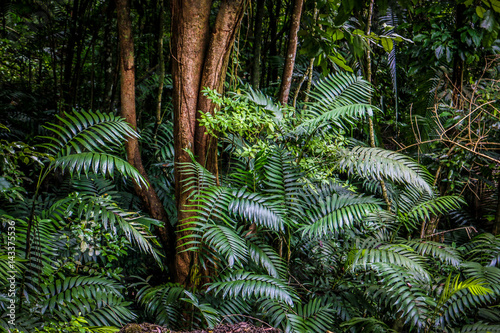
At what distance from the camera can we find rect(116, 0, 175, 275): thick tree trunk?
275 cm

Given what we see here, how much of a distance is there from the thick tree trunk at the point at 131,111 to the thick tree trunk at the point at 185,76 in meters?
0.23

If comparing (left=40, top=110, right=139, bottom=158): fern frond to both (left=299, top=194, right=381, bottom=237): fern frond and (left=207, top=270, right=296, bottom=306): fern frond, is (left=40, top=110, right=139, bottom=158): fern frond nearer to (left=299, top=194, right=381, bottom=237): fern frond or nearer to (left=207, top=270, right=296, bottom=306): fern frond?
(left=207, top=270, right=296, bottom=306): fern frond

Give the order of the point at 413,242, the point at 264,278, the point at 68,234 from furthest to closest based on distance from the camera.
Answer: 1. the point at 413,242
2. the point at 68,234
3. the point at 264,278

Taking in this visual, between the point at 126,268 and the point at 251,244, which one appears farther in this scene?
the point at 126,268

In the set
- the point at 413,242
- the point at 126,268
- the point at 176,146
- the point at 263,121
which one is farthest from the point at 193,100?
the point at 413,242

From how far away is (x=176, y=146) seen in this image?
267 cm

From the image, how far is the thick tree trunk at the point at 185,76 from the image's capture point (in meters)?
2.54

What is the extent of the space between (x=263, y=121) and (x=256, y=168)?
1.29 ft

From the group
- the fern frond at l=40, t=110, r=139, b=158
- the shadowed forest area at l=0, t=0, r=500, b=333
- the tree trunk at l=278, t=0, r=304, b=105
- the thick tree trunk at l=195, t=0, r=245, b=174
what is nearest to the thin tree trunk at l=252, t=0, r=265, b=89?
the shadowed forest area at l=0, t=0, r=500, b=333

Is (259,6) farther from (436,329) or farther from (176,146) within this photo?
(436,329)

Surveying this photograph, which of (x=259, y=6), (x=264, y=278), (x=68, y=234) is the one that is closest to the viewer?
(x=264, y=278)

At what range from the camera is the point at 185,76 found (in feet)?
8.50

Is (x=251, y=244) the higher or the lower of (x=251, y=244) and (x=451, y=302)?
the higher

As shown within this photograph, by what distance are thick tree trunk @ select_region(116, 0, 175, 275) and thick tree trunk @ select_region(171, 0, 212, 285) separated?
23cm
